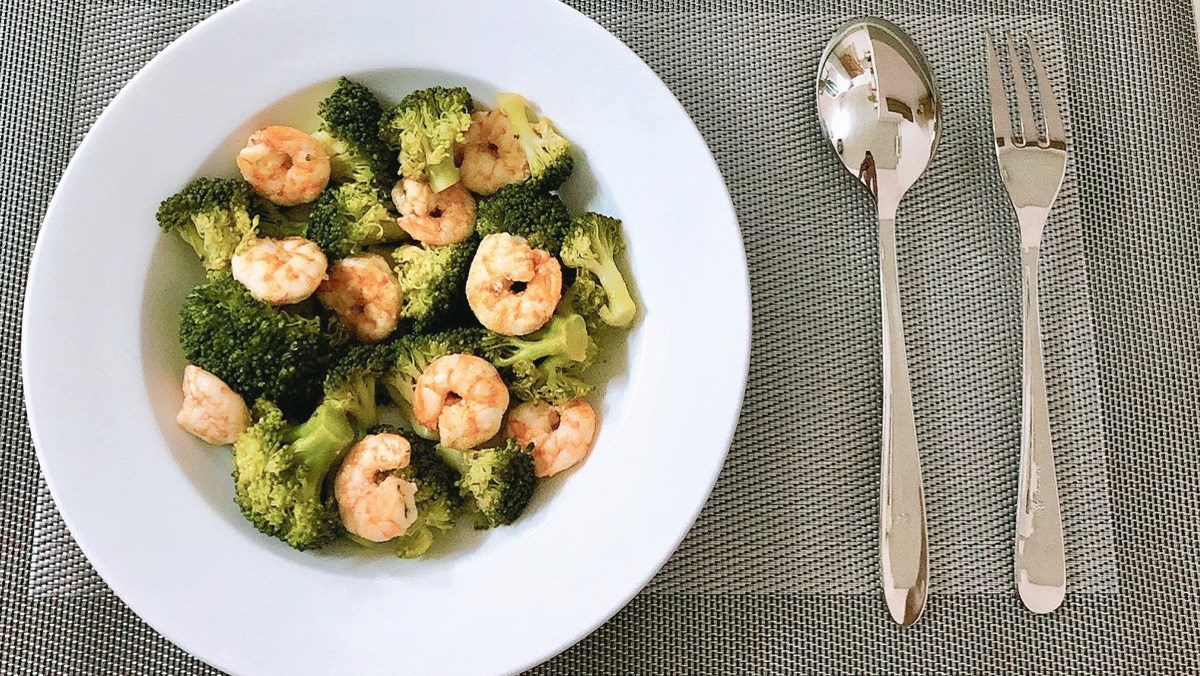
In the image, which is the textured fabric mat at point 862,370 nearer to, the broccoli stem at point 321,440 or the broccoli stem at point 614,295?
the broccoli stem at point 614,295

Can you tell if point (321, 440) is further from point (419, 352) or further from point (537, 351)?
point (537, 351)

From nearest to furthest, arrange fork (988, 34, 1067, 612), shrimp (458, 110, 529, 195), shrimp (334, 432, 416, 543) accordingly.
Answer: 1. shrimp (334, 432, 416, 543)
2. shrimp (458, 110, 529, 195)
3. fork (988, 34, 1067, 612)

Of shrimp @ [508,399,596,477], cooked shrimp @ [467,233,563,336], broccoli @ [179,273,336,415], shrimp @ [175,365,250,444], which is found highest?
cooked shrimp @ [467,233,563,336]

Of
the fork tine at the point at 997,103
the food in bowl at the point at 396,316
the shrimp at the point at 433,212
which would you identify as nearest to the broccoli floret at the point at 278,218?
the food in bowl at the point at 396,316

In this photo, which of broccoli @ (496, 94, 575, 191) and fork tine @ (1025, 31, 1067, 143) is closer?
broccoli @ (496, 94, 575, 191)

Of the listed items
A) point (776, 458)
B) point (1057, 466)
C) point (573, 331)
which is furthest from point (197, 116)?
point (1057, 466)

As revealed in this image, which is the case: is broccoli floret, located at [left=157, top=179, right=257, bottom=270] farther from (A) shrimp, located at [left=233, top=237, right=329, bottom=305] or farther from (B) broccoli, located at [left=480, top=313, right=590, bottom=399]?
(B) broccoli, located at [left=480, top=313, right=590, bottom=399]

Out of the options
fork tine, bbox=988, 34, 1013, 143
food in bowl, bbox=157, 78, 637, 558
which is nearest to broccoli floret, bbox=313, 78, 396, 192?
food in bowl, bbox=157, 78, 637, 558

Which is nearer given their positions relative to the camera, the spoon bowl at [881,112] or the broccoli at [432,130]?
the broccoli at [432,130]
